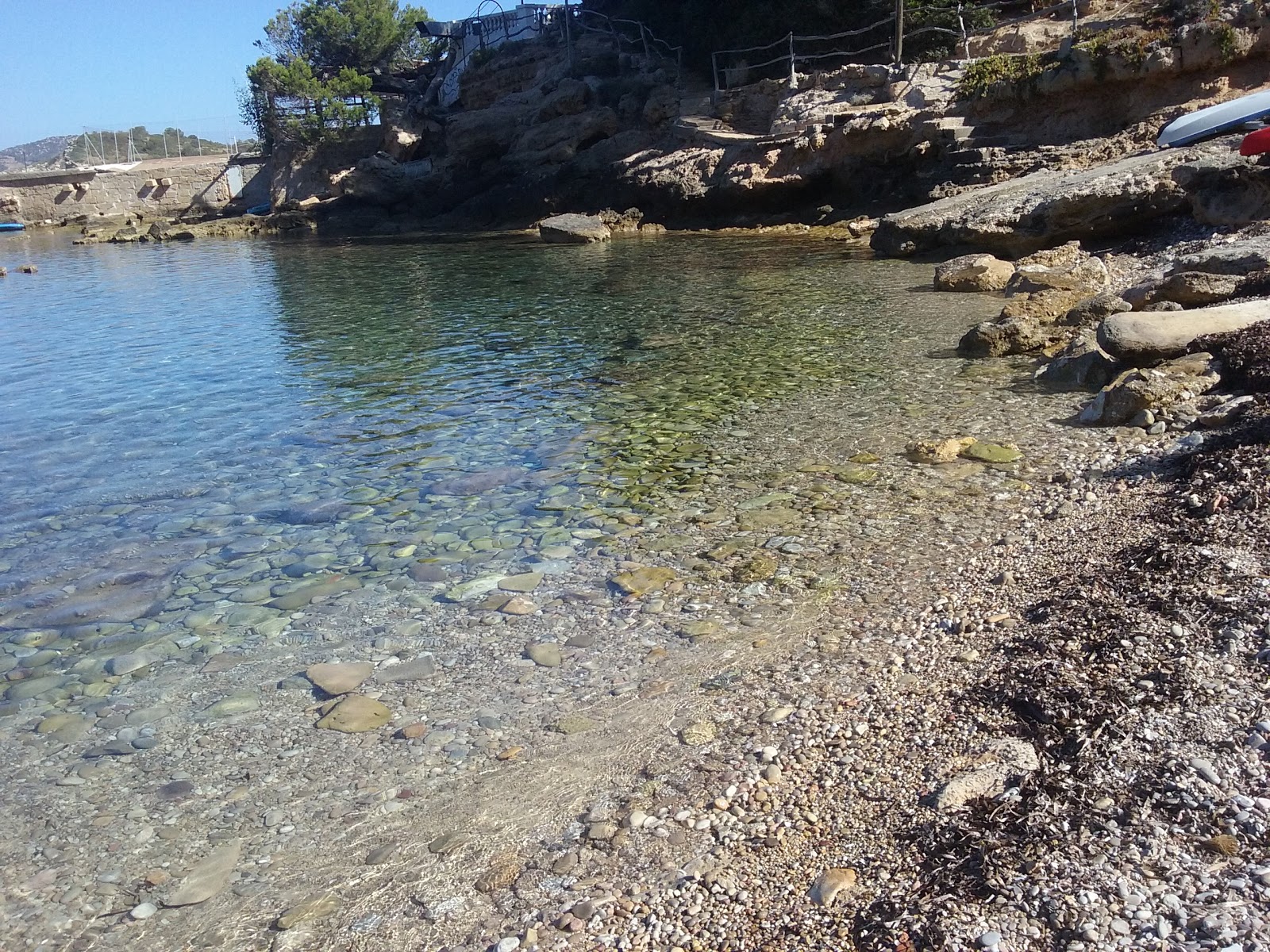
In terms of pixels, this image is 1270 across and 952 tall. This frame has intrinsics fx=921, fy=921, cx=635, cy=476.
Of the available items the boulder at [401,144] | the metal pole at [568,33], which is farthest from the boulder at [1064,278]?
the boulder at [401,144]

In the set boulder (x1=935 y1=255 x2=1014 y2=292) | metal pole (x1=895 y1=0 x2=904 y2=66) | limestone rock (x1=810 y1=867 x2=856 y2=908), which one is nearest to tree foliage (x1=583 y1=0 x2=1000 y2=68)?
metal pole (x1=895 y1=0 x2=904 y2=66)

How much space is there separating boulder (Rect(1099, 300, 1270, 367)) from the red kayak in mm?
5526

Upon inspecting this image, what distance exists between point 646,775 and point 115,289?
87.6 feet

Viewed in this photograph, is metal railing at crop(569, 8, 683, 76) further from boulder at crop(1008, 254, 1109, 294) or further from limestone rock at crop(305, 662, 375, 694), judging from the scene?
limestone rock at crop(305, 662, 375, 694)

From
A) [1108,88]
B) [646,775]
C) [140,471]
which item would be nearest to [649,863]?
[646,775]

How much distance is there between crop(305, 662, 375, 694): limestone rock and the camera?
470 cm

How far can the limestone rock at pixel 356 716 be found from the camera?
437cm

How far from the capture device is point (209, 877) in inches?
137

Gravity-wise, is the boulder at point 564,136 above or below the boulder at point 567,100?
below

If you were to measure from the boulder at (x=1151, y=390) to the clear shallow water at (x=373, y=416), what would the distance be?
6.68 feet

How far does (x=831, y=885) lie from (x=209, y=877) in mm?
2302

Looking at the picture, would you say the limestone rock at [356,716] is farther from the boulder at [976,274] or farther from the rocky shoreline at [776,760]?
the boulder at [976,274]

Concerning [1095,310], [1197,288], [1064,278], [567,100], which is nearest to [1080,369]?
[1197,288]

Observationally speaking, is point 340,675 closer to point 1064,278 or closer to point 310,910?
point 310,910
